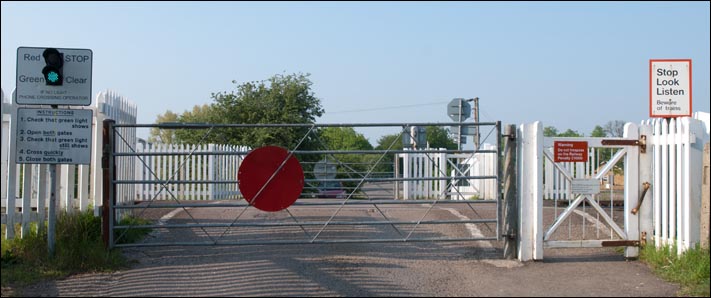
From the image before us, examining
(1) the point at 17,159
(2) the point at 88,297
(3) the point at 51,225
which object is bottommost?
(2) the point at 88,297

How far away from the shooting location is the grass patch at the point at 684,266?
8.39 meters

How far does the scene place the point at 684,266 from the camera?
8945 millimetres

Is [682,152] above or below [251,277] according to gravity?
above

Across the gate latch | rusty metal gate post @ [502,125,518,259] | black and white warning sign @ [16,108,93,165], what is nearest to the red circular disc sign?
black and white warning sign @ [16,108,93,165]

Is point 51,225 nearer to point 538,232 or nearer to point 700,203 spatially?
point 538,232

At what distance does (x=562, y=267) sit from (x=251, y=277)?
409 centimetres

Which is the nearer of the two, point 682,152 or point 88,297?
point 88,297

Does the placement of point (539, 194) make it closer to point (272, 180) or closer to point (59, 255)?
point (272, 180)

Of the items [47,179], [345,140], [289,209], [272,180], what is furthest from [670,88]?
[345,140]

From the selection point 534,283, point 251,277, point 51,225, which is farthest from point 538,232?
point 51,225

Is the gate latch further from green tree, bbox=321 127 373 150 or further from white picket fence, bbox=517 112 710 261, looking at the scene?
green tree, bbox=321 127 373 150

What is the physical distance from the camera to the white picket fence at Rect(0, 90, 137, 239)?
Answer: 9.90 meters

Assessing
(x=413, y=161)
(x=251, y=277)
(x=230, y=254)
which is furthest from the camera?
(x=413, y=161)

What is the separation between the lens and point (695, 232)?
9227 millimetres
